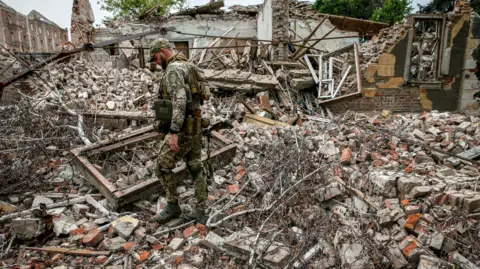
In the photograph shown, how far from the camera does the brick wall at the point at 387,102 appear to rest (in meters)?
8.32

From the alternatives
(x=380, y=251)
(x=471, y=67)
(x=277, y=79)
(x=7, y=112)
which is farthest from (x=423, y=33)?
(x=7, y=112)

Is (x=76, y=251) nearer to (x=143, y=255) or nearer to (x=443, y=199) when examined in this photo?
(x=143, y=255)

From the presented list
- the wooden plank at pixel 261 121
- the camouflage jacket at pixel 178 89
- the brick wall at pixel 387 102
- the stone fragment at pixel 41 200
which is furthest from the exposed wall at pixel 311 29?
the stone fragment at pixel 41 200

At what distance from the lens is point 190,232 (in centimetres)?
301

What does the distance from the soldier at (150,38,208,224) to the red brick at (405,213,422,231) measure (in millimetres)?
2094

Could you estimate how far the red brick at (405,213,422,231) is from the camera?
277 centimetres

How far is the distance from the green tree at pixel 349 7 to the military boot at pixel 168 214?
26.3m

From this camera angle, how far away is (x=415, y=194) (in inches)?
125

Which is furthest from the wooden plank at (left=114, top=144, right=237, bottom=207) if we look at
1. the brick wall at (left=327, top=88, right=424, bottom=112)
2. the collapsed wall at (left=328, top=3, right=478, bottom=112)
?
the collapsed wall at (left=328, top=3, right=478, bottom=112)

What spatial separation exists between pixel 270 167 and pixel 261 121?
247 centimetres

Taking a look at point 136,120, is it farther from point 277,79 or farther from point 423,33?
point 423,33

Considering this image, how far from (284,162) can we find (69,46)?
1159 centimetres

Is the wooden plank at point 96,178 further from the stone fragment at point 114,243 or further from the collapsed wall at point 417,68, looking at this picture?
the collapsed wall at point 417,68

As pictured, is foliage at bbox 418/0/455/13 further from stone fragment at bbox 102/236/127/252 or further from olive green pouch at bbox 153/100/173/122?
stone fragment at bbox 102/236/127/252
